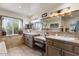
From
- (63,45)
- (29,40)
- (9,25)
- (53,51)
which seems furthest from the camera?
(29,40)

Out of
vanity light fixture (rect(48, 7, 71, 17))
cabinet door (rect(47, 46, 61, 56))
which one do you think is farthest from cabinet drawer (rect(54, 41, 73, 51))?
vanity light fixture (rect(48, 7, 71, 17))

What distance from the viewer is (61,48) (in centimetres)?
185

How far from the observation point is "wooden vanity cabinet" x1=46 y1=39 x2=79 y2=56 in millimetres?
1589

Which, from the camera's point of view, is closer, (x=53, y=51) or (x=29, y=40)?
(x=53, y=51)

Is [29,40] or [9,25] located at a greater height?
[9,25]

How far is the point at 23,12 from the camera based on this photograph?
2436 mm

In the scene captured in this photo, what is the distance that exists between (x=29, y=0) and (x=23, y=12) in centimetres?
90

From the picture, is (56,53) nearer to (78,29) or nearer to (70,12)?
(78,29)

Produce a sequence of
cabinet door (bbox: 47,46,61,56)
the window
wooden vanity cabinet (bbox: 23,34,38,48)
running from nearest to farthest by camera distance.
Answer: cabinet door (bbox: 47,46,61,56), the window, wooden vanity cabinet (bbox: 23,34,38,48)

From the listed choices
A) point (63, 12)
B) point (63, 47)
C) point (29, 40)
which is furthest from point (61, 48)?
point (29, 40)

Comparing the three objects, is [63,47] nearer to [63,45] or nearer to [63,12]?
[63,45]

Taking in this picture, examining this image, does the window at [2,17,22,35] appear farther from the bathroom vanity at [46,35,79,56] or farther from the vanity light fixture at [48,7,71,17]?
the vanity light fixture at [48,7,71,17]

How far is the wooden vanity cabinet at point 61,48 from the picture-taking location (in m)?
1.59

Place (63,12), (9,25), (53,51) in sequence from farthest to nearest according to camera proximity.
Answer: (63,12)
(9,25)
(53,51)
